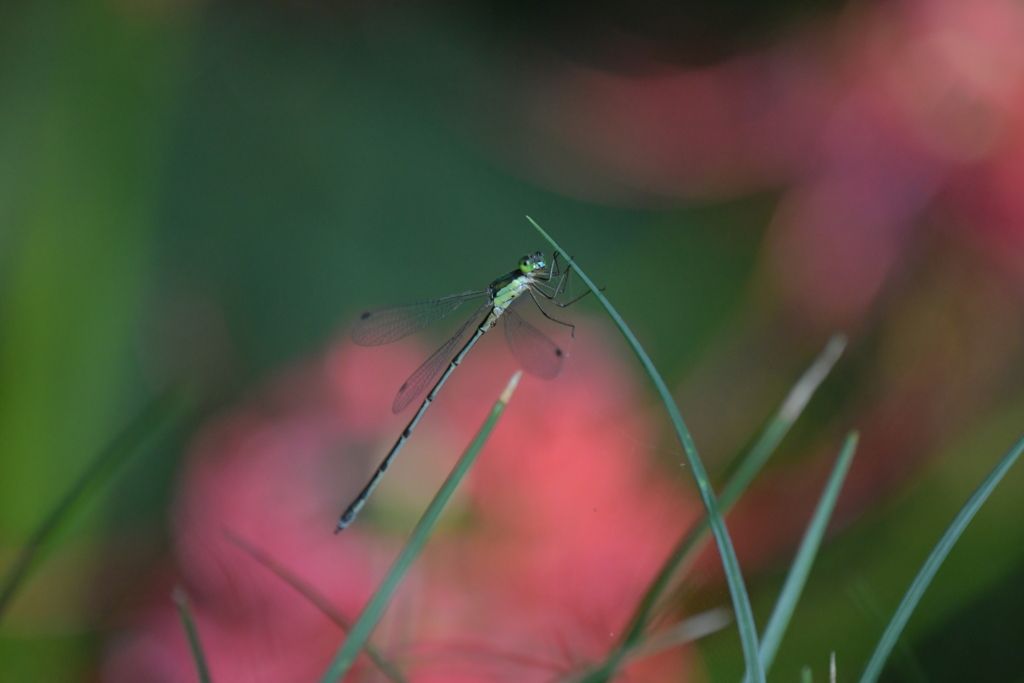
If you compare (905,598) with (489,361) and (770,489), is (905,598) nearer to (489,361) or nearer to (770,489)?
(770,489)

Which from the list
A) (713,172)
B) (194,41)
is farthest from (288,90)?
(713,172)

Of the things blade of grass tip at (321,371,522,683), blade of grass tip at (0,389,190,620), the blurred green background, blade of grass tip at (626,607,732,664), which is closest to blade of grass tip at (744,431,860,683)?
blade of grass tip at (626,607,732,664)

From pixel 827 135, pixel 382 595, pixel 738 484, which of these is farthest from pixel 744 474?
pixel 827 135

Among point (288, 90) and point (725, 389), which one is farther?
point (288, 90)

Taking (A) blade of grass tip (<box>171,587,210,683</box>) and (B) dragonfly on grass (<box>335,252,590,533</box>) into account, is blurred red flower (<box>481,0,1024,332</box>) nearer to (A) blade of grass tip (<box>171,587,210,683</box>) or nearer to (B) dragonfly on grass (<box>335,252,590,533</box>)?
(B) dragonfly on grass (<box>335,252,590,533</box>)

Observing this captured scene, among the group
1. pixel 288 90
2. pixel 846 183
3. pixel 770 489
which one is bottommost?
pixel 770 489
